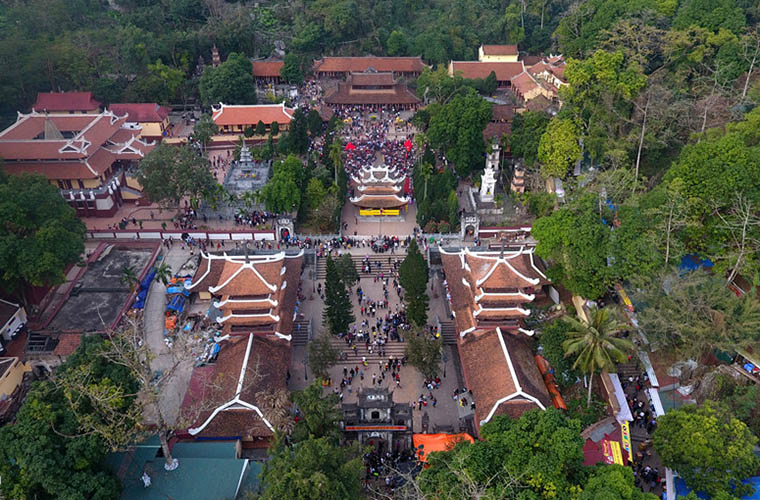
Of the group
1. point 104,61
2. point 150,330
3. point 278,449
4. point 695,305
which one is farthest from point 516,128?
point 104,61

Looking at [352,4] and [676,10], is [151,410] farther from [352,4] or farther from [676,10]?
[352,4]

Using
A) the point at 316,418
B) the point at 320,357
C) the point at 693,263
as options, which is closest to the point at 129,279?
the point at 320,357

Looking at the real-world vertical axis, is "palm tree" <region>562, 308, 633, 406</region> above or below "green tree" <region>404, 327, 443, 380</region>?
above

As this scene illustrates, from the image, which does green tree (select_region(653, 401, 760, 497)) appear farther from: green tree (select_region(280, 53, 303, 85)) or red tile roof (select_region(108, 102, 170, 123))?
green tree (select_region(280, 53, 303, 85))

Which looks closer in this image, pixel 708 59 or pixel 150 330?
pixel 150 330

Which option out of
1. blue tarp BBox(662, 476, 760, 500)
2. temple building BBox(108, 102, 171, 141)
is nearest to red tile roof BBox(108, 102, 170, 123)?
temple building BBox(108, 102, 171, 141)

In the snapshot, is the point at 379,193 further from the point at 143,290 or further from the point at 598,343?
the point at 598,343

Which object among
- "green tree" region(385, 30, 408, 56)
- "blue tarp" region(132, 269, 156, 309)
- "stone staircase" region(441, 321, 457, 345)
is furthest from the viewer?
"green tree" region(385, 30, 408, 56)
